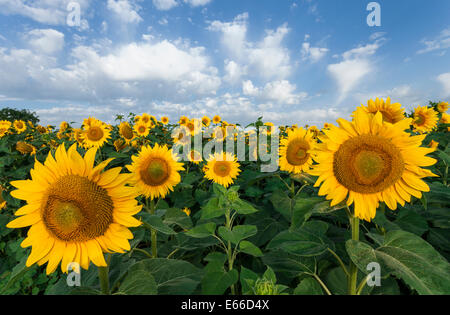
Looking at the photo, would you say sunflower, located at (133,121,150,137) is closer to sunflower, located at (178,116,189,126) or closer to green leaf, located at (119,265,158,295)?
sunflower, located at (178,116,189,126)

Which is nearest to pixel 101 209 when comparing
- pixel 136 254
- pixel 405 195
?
pixel 136 254

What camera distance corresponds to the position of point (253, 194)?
4.04 meters

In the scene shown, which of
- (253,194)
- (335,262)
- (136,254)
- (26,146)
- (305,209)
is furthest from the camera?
(26,146)

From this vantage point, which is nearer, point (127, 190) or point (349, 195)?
point (127, 190)

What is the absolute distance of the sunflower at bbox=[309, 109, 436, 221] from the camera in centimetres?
167

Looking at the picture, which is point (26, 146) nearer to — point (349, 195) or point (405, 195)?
point (349, 195)

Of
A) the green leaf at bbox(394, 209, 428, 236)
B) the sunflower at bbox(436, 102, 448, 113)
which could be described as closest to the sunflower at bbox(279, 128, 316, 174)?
the green leaf at bbox(394, 209, 428, 236)

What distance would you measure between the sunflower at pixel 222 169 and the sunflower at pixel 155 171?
60.0 inches

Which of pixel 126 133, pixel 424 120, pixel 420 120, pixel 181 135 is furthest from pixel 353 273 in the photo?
pixel 126 133

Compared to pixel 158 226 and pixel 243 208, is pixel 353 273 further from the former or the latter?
pixel 158 226

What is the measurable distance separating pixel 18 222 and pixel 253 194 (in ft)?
10.3

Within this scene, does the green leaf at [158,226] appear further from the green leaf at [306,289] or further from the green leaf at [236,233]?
the green leaf at [306,289]

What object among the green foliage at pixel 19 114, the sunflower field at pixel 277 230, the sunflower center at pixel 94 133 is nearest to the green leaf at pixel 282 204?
the sunflower field at pixel 277 230
